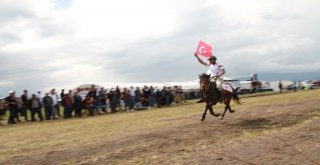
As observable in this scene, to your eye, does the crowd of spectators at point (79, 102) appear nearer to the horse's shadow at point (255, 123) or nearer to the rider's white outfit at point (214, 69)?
the rider's white outfit at point (214, 69)

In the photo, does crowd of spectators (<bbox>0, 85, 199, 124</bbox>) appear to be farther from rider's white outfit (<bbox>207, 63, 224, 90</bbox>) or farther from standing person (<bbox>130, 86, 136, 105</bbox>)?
rider's white outfit (<bbox>207, 63, 224, 90</bbox>)

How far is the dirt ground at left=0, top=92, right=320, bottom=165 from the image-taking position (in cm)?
932

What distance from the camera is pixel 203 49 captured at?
1680 cm

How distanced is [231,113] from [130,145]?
8371mm

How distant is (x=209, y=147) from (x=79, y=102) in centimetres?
2211

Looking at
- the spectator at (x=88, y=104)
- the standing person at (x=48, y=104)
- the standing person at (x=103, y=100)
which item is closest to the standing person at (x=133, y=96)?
the standing person at (x=103, y=100)

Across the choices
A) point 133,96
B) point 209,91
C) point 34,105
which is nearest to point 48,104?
point 34,105

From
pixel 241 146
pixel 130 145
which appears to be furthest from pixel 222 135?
pixel 130 145

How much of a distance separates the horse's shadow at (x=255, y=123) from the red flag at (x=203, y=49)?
2.96 m

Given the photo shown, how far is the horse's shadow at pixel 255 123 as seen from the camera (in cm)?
1356

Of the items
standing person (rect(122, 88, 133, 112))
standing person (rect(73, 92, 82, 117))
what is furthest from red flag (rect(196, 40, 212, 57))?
standing person (rect(122, 88, 133, 112))

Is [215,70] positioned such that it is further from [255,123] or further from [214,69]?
[255,123]

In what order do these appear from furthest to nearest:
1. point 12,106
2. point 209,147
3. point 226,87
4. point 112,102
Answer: point 112,102 → point 12,106 → point 226,87 → point 209,147

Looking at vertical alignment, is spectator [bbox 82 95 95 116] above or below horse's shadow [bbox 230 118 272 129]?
above
